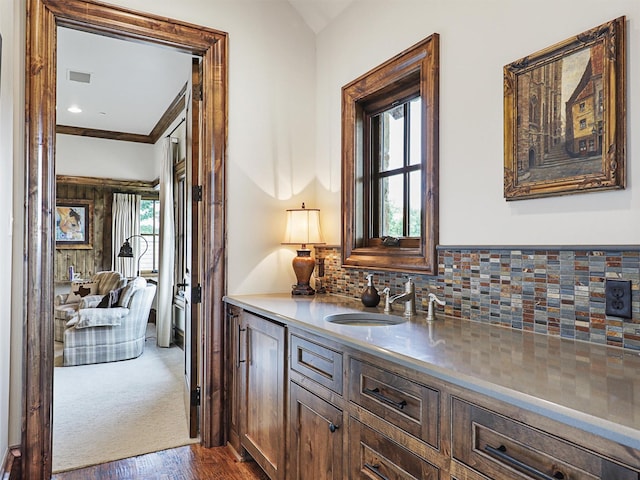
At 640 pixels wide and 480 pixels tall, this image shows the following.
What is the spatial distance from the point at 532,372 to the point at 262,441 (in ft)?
4.98

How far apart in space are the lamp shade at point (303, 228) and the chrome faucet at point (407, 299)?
73cm

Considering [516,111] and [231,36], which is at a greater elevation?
[231,36]

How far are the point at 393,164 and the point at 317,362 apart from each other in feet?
4.41

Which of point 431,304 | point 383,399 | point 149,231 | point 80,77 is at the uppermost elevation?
point 80,77

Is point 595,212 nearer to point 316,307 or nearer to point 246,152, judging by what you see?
point 316,307

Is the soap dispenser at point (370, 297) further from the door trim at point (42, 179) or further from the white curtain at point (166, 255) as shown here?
the white curtain at point (166, 255)

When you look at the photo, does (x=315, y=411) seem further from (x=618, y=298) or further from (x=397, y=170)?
(x=397, y=170)

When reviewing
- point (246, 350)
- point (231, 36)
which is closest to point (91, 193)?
point (231, 36)

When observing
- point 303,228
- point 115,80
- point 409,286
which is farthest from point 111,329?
point 409,286

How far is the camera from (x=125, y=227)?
289 inches

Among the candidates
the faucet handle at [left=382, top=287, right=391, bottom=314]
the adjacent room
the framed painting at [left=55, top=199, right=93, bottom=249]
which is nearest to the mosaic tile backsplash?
the faucet handle at [left=382, top=287, right=391, bottom=314]

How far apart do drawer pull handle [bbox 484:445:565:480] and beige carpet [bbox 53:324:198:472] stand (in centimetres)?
226

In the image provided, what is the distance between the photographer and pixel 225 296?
108 inches

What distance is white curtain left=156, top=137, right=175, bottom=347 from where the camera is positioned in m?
5.43
